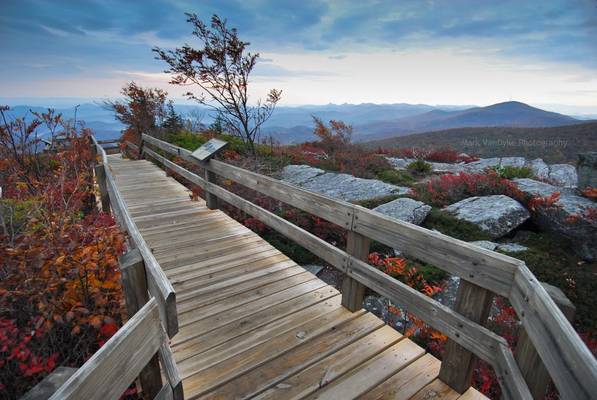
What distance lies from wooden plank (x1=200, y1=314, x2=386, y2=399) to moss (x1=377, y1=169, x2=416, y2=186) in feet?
24.9

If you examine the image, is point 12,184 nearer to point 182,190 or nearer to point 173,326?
point 182,190

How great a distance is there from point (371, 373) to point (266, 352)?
890 mm

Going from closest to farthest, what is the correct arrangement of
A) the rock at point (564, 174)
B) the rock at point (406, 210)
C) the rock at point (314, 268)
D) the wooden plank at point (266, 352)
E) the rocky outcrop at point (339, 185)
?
the wooden plank at point (266, 352), the rock at point (314, 268), the rock at point (406, 210), the rocky outcrop at point (339, 185), the rock at point (564, 174)

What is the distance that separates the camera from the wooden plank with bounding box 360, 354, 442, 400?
2266 millimetres

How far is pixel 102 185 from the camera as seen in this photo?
6.04 metres

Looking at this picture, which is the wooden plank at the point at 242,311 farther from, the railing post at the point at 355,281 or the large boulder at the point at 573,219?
the large boulder at the point at 573,219

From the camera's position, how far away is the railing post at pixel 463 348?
206cm

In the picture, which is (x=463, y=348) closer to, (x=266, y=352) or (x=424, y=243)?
→ (x=424, y=243)

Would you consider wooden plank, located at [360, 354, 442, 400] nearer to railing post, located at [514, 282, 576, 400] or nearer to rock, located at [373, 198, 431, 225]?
railing post, located at [514, 282, 576, 400]

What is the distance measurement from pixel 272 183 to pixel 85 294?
7.80ft

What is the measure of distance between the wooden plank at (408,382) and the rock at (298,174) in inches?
286

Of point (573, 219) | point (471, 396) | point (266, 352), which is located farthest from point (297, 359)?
point (573, 219)

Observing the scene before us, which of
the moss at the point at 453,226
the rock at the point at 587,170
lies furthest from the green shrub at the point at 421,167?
the moss at the point at 453,226

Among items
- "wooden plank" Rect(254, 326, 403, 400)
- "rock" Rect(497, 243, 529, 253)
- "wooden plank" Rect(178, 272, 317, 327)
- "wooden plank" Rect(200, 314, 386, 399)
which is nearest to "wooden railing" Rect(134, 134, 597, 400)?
"wooden plank" Rect(200, 314, 386, 399)
